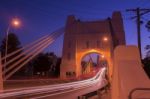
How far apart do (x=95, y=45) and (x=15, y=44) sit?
20.4 meters

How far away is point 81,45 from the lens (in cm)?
9544

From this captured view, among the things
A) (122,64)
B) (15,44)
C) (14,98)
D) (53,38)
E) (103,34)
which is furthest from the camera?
(103,34)

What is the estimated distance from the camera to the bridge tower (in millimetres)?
92688

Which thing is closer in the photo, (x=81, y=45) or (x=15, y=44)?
(x=15, y=44)

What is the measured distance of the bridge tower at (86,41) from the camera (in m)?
92.7

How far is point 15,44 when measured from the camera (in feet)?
283

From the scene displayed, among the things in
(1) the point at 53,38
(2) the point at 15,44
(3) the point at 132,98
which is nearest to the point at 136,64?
(3) the point at 132,98

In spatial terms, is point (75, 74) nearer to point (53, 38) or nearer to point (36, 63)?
point (36, 63)

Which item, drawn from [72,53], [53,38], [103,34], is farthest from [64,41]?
[53,38]

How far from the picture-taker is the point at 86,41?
95.9 m

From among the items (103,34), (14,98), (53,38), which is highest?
(103,34)

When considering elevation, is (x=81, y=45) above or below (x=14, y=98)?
above

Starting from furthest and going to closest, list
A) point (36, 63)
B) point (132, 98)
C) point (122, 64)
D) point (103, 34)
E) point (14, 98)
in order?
point (36, 63), point (103, 34), point (14, 98), point (122, 64), point (132, 98)

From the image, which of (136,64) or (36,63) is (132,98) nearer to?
(136,64)
